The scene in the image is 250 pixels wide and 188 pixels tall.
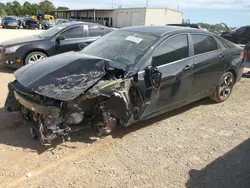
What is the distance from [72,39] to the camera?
315 inches

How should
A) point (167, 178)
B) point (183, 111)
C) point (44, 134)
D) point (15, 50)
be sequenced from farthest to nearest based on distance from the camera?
1. point (15, 50)
2. point (183, 111)
3. point (44, 134)
4. point (167, 178)

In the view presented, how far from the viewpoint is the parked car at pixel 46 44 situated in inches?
292

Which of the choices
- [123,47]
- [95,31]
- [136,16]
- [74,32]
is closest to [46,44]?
[74,32]

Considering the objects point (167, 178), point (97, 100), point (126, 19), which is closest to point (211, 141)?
point (167, 178)

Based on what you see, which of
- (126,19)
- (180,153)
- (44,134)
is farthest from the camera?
(126,19)

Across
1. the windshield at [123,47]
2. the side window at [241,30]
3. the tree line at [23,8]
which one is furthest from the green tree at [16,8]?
the windshield at [123,47]

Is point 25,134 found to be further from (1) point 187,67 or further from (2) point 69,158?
(1) point 187,67

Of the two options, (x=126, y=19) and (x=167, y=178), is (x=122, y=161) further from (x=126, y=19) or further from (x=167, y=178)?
(x=126, y=19)

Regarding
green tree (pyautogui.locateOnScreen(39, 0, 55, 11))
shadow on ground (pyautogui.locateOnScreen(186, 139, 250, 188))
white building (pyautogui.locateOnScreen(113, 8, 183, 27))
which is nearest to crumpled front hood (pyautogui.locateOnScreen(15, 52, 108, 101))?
shadow on ground (pyautogui.locateOnScreen(186, 139, 250, 188))

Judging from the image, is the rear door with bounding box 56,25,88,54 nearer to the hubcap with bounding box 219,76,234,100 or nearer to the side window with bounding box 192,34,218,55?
the side window with bounding box 192,34,218,55

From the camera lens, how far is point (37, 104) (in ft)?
10.6

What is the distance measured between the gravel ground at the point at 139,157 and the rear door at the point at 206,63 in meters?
0.65

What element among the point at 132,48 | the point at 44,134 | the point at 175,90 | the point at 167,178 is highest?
the point at 132,48

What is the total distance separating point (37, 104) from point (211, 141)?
2596 mm
